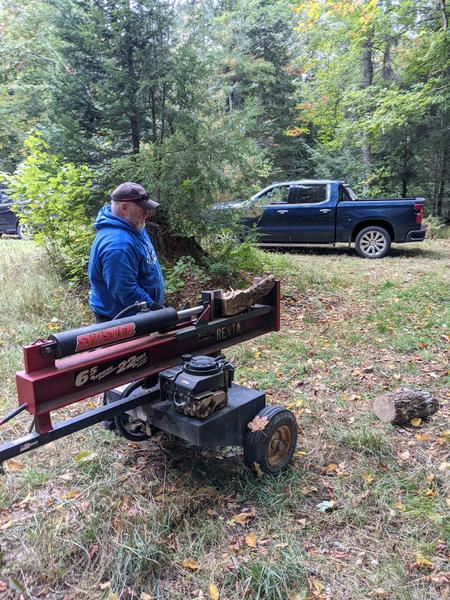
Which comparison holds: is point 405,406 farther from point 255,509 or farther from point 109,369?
point 109,369

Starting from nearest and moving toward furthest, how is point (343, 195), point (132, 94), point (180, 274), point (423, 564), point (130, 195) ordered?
point (423, 564) → point (130, 195) → point (132, 94) → point (180, 274) → point (343, 195)

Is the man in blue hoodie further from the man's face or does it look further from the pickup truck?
the pickup truck

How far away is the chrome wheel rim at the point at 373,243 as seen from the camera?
1049cm

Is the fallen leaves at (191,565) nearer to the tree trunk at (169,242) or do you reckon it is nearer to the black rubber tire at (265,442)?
the black rubber tire at (265,442)

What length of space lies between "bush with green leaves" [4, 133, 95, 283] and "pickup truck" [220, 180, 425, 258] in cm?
414

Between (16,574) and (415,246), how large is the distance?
39.7 ft

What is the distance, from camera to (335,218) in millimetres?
10711

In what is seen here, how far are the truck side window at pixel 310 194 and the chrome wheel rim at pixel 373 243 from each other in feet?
4.47

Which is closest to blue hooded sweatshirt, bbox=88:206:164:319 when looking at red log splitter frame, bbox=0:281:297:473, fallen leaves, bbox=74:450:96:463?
red log splitter frame, bbox=0:281:297:473

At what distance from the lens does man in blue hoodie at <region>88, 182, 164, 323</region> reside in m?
3.04

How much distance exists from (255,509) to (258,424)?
0.51 meters

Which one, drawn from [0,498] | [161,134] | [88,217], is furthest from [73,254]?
[0,498]

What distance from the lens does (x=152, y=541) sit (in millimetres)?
2531

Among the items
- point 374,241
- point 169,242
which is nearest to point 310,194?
point 374,241
